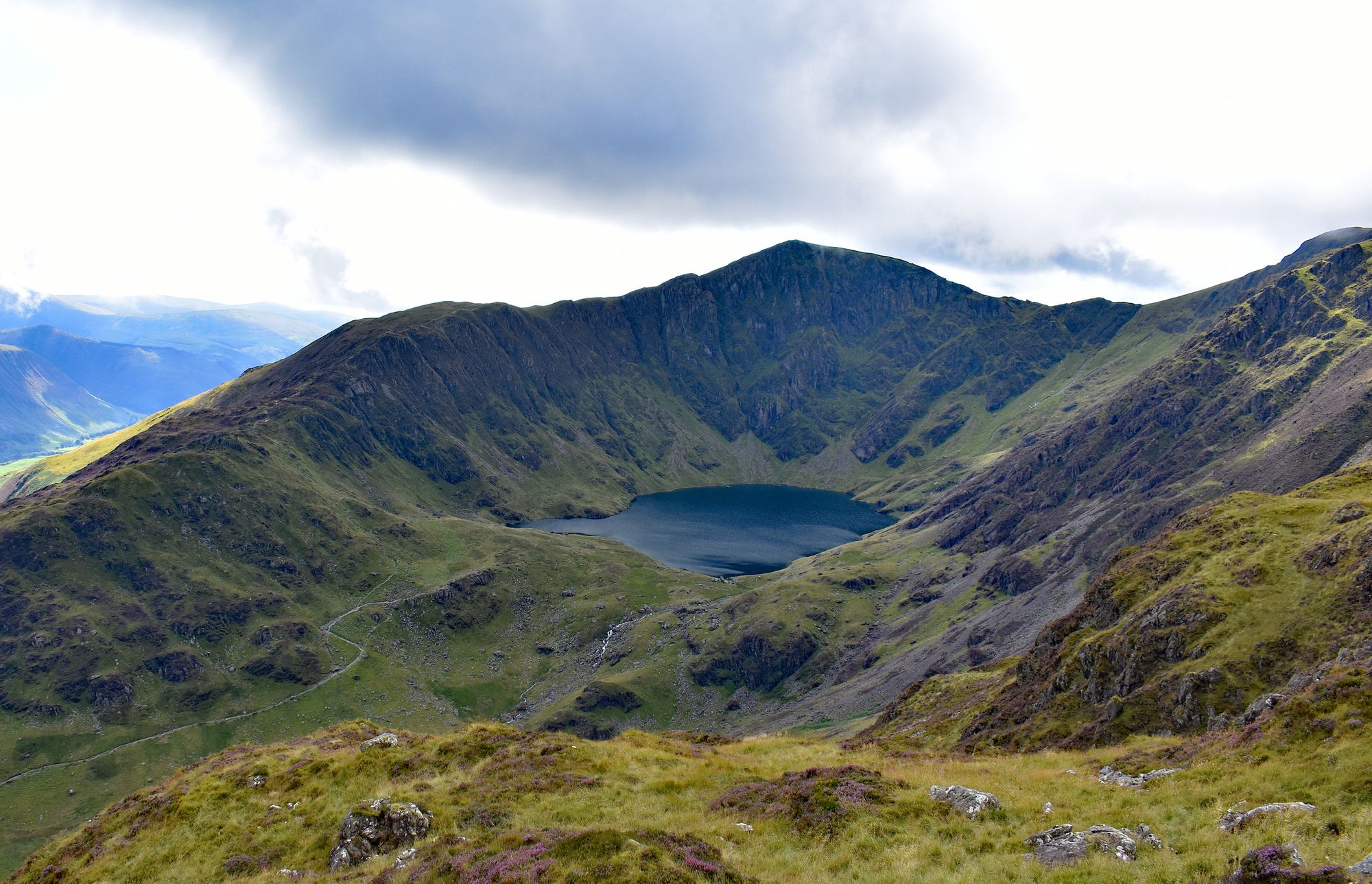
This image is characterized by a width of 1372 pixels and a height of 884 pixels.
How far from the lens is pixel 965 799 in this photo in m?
27.9

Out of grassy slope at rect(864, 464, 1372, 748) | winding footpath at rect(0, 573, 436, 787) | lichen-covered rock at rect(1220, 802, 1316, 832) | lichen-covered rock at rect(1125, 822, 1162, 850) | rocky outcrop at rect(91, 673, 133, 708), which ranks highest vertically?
lichen-covered rock at rect(1220, 802, 1316, 832)

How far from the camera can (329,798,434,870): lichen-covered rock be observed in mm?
29156

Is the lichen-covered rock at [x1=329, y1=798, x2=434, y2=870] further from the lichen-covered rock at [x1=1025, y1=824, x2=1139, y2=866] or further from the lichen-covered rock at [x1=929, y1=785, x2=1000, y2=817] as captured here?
the lichen-covered rock at [x1=1025, y1=824, x2=1139, y2=866]

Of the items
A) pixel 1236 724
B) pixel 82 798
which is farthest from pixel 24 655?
pixel 1236 724

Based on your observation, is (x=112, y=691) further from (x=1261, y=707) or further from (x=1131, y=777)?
(x=1261, y=707)

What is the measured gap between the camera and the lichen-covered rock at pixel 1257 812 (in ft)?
72.0

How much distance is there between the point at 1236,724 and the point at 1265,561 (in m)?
29.1

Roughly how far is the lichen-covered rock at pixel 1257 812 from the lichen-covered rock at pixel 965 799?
24.3 feet

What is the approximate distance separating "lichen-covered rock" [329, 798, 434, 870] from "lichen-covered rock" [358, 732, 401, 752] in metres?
10.5

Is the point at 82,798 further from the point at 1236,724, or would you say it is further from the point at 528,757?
the point at 1236,724

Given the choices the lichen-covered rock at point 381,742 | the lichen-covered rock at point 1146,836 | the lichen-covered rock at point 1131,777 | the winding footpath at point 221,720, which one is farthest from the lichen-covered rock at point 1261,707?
the winding footpath at point 221,720

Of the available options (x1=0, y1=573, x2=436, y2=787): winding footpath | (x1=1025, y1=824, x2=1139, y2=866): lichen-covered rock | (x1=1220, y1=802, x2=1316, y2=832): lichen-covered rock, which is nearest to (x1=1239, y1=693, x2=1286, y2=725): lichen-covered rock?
(x1=1220, y1=802, x2=1316, y2=832): lichen-covered rock

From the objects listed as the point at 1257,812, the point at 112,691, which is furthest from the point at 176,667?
the point at 1257,812

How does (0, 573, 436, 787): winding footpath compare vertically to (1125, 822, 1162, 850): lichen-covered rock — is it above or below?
below
